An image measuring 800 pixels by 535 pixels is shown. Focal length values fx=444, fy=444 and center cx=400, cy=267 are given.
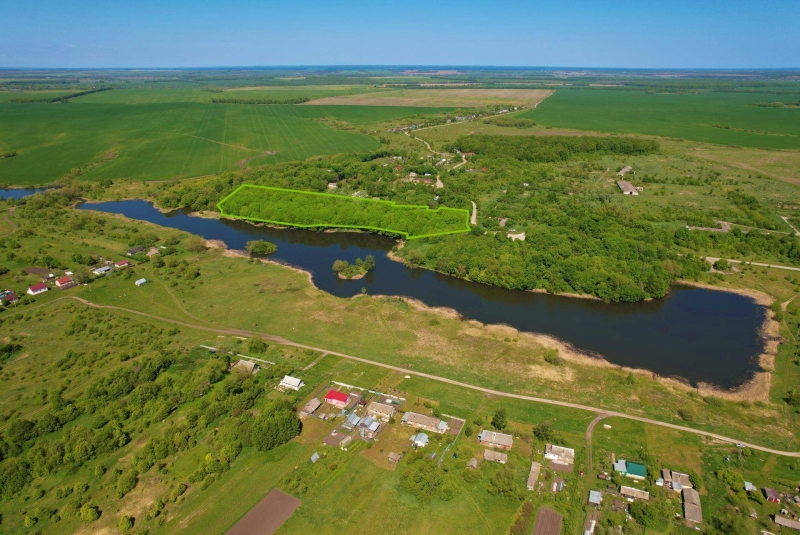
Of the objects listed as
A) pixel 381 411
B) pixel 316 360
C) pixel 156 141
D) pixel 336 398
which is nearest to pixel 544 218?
pixel 316 360

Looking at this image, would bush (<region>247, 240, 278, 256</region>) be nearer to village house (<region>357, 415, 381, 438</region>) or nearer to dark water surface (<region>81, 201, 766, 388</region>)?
dark water surface (<region>81, 201, 766, 388</region>)

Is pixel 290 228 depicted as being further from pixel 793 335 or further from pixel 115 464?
pixel 793 335

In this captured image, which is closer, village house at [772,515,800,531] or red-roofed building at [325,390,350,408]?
village house at [772,515,800,531]

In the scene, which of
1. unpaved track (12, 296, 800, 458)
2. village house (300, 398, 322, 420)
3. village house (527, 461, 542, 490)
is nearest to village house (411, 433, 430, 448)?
unpaved track (12, 296, 800, 458)

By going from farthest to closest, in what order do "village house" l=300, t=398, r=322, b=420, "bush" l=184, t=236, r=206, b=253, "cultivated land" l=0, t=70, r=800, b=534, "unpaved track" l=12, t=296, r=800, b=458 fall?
"bush" l=184, t=236, r=206, b=253, "village house" l=300, t=398, r=322, b=420, "unpaved track" l=12, t=296, r=800, b=458, "cultivated land" l=0, t=70, r=800, b=534

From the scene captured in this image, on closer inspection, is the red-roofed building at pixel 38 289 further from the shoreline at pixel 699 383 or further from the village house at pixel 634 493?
the village house at pixel 634 493

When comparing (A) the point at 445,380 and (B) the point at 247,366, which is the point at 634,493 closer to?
(A) the point at 445,380
